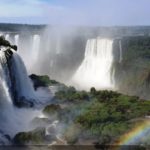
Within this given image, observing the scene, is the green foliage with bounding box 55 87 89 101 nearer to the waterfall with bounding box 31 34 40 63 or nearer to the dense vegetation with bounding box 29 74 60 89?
the dense vegetation with bounding box 29 74 60 89

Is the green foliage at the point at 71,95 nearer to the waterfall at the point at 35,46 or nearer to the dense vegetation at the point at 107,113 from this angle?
the dense vegetation at the point at 107,113

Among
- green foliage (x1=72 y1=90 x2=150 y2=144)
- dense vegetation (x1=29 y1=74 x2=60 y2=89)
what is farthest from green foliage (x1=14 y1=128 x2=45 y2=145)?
dense vegetation (x1=29 y1=74 x2=60 y2=89)

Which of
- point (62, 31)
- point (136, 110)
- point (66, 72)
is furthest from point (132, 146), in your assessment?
point (62, 31)

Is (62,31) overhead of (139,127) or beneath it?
overhead

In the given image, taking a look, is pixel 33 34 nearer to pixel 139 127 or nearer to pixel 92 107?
pixel 92 107

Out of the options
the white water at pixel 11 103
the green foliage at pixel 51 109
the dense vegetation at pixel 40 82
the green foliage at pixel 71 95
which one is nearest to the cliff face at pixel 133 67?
the dense vegetation at pixel 40 82
